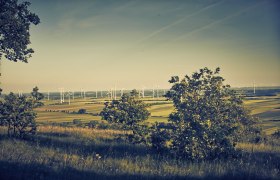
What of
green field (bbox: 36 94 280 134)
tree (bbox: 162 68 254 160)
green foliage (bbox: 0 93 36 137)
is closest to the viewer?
tree (bbox: 162 68 254 160)

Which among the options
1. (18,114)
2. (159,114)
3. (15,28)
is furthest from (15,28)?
(159,114)

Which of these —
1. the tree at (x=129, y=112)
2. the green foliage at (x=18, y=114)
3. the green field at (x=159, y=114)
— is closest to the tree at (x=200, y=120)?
the tree at (x=129, y=112)

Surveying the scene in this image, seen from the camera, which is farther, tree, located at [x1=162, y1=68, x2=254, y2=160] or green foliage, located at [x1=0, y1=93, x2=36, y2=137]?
green foliage, located at [x1=0, y1=93, x2=36, y2=137]

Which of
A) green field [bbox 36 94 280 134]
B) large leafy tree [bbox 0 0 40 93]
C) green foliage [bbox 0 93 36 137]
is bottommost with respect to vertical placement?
green field [bbox 36 94 280 134]

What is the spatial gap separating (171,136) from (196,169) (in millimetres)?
3478

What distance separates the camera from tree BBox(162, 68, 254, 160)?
1258 cm

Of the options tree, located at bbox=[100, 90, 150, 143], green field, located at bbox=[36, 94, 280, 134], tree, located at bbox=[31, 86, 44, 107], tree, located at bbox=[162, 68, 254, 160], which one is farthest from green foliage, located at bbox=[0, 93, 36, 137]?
green field, located at bbox=[36, 94, 280, 134]

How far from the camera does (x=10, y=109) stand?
20250mm

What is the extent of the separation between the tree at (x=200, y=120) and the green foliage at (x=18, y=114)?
427 inches

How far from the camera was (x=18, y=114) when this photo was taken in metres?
20.2

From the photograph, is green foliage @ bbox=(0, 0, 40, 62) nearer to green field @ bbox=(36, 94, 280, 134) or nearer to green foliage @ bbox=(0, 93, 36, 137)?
green foliage @ bbox=(0, 93, 36, 137)

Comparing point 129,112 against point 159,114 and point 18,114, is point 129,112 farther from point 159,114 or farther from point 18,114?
point 159,114

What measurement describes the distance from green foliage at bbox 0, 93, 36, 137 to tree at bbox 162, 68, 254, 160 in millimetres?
10848

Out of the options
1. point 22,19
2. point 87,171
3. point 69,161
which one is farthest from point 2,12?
point 87,171
